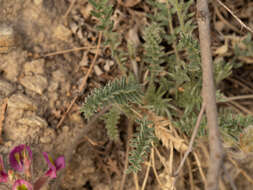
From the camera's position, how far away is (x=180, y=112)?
1933mm

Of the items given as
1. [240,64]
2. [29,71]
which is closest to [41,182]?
[29,71]

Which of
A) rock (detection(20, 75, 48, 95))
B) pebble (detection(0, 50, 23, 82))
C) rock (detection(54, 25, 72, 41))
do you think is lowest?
rock (detection(20, 75, 48, 95))

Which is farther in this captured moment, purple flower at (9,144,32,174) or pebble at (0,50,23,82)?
pebble at (0,50,23,82)

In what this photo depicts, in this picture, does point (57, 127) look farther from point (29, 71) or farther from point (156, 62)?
point (156, 62)

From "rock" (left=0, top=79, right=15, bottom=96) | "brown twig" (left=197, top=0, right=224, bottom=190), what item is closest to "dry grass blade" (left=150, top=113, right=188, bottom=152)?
"brown twig" (left=197, top=0, right=224, bottom=190)

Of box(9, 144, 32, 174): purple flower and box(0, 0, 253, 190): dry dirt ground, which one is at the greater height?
box(0, 0, 253, 190): dry dirt ground

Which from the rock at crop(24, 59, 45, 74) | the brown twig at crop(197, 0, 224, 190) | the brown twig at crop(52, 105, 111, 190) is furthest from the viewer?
the rock at crop(24, 59, 45, 74)

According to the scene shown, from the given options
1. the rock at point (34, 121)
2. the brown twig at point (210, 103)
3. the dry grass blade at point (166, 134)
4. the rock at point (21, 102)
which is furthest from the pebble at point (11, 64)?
the brown twig at point (210, 103)

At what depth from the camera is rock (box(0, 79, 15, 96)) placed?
1.64 m

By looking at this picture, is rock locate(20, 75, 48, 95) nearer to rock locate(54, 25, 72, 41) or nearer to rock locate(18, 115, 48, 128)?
rock locate(18, 115, 48, 128)

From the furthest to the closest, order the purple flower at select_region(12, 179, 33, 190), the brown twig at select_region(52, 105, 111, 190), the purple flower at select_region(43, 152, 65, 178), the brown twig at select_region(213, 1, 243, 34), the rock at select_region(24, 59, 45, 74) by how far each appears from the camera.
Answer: the brown twig at select_region(213, 1, 243, 34), the rock at select_region(24, 59, 45, 74), the brown twig at select_region(52, 105, 111, 190), the purple flower at select_region(43, 152, 65, 178), the purple flower at select_region(12, 179, 33, 190)

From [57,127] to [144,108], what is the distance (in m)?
0.61

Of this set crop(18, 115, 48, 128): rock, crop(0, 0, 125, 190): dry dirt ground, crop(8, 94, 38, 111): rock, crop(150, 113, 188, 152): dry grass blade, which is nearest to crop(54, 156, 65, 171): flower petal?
crop(0, 0, 125, 190): dry dirt ground

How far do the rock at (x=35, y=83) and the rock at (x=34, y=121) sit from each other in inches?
6.8
